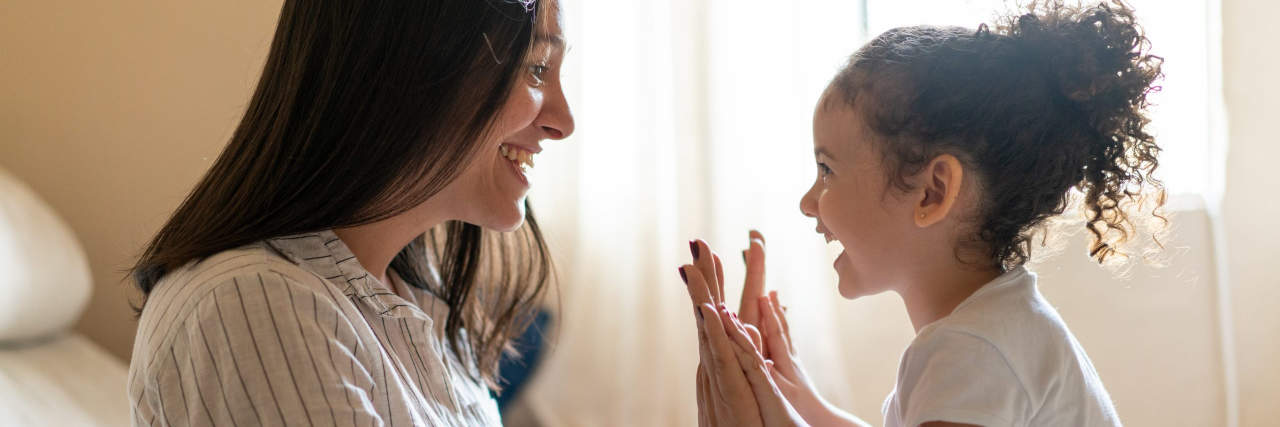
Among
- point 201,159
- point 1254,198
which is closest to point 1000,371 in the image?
point 1254,198

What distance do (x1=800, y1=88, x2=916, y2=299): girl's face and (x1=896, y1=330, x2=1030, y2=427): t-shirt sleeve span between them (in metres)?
0.16

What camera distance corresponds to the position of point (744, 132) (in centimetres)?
221

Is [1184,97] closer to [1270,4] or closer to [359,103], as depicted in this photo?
[1270,4]

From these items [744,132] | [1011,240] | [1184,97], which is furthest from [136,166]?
[1184,97]

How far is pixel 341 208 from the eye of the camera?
0.95m

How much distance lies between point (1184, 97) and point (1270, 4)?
22cm

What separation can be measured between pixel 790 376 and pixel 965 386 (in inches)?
12.3

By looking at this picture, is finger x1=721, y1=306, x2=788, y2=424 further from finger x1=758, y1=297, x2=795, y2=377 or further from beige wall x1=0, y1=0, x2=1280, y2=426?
beige wall x1=0, y1=0, x2=1280, y2=426

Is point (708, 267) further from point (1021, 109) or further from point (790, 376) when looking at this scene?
point (1021, 109)

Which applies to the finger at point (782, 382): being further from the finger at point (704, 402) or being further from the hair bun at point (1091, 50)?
the hair bun at point (1091, 50)

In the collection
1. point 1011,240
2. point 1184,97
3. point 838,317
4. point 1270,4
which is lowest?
point 838,317

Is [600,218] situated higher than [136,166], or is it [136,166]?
[136,166]

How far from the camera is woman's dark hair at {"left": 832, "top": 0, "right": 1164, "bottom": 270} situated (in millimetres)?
1009

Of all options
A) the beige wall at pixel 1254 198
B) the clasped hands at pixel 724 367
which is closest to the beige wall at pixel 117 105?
the clasped hands at pixel 724 367
